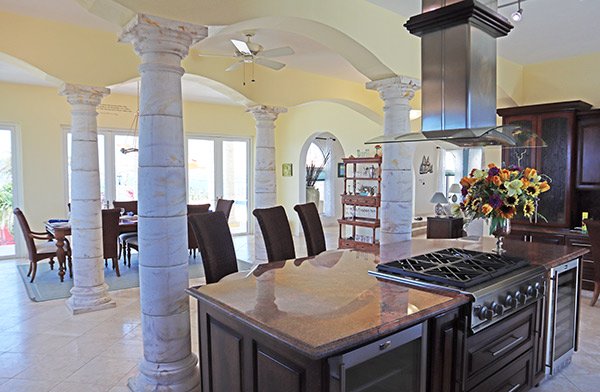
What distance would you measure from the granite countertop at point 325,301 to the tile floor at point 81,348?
1251 millimetres

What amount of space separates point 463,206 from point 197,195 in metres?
7.43

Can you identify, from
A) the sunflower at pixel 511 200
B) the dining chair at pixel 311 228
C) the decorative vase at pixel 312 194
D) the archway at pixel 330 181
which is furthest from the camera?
the archway at pixel 330 181

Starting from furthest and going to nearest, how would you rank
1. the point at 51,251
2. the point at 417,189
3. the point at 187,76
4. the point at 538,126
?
the point at 417,189, the point at 51,251, the point at 538,126, the point at 187,76

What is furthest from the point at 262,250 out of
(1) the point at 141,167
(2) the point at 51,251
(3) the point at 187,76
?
(1) the point at 141,167

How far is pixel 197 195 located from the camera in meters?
9.39

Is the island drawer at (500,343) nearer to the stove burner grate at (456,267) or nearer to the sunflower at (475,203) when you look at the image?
the stove burner grate at (456,267)

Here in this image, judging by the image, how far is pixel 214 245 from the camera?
2.54 metres

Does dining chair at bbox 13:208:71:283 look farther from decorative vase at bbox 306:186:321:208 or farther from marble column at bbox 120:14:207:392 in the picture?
decorative vase at bbox 306:186:321:208

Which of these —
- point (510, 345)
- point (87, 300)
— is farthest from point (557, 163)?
point (87, 300)

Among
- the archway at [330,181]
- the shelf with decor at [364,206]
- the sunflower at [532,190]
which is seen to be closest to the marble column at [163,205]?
the sunflower at [532,190]

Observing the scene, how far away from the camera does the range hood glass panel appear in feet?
7.51

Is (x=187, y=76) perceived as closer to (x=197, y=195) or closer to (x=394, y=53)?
(x=394, y=53)

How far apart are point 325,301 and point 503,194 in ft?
5.23

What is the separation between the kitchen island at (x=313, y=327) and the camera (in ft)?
4.76
